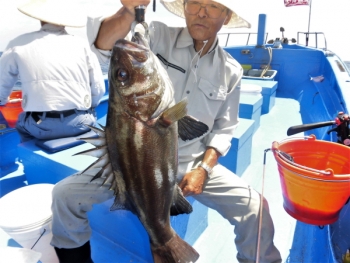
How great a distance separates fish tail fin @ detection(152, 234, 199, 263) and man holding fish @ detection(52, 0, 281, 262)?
459 mm

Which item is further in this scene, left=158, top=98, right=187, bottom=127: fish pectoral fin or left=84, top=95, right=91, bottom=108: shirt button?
left=84, top=95, right=91, bottom=108: shirt button

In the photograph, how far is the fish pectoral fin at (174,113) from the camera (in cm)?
150

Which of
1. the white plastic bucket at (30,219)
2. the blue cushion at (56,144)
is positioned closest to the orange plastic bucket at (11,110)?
the blue cushion at (56,144)

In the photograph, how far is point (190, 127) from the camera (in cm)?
183

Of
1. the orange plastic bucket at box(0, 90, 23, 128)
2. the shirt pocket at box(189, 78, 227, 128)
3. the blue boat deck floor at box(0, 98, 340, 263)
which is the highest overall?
the shirt pocket at box(189, 78, 227, 128)

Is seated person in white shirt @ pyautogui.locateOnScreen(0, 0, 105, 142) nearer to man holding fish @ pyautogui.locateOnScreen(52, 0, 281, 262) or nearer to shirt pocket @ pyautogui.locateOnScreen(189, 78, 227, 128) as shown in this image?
man holding fish @ pyautogui.locateOnScreen(52, 0, 281, 262)

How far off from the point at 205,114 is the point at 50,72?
2.02 metres

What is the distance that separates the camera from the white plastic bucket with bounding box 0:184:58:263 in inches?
89.1

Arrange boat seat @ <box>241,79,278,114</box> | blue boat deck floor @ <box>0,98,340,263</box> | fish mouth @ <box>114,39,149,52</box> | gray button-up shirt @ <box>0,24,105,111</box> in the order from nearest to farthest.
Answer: fish mouth @ <box>114,39,149,52</box> → blue boat deck floor @ <box>0,98,340,263</box> → gray button-up shirt @ <box>0,24,105,111</box> → boat seat @ <box>241,79,278,114</box>

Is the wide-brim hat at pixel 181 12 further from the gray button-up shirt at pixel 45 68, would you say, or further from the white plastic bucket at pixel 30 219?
the white plastic bucket at pixel 30 219

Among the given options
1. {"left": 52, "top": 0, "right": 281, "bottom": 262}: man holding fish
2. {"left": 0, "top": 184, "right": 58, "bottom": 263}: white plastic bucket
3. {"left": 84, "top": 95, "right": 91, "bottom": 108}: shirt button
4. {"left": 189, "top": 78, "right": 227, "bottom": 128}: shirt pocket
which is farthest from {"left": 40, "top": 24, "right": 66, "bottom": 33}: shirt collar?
{"left": 189, "top": 78, "right": 227, "bottom": 128}: shirt pocket

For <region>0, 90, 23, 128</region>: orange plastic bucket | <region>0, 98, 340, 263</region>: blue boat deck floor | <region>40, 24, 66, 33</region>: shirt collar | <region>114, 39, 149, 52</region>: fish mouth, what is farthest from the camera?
<region>0, 90, 23, 128</region>: orange plastic bucket

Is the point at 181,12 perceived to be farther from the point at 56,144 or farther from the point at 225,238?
the point at 225,238

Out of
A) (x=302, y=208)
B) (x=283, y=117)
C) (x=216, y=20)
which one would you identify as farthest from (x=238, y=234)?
(x=283, y=117)
